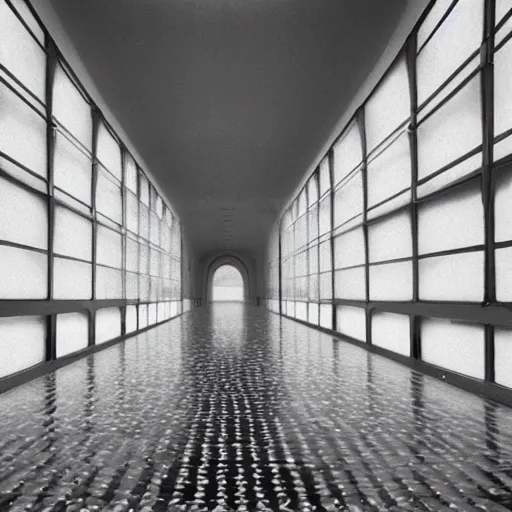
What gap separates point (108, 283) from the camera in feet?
26.9

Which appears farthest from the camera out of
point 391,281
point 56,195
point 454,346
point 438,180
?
point 391,281

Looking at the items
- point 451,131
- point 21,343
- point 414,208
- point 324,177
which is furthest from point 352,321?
point 21,343

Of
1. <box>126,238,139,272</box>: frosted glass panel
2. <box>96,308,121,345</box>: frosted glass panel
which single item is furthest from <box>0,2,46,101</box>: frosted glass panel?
<box>126,238,139,272</box>: frosted glass panel

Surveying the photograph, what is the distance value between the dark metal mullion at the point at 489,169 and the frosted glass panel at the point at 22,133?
3983 millimetres

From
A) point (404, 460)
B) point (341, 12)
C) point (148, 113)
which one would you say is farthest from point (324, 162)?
point (404, 460)

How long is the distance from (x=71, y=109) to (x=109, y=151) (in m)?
2.08

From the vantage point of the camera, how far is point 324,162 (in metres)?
10.6

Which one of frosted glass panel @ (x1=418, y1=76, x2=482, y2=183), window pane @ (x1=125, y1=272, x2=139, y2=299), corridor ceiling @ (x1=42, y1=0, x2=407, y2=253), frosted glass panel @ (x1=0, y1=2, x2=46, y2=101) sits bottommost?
window pane @ (x1=125, y1=272, x2=139, y2=299)

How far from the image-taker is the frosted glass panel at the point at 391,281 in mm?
5656

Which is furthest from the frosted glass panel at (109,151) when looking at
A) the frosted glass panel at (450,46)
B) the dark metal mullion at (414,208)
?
the frosted glass panel at (450,46)

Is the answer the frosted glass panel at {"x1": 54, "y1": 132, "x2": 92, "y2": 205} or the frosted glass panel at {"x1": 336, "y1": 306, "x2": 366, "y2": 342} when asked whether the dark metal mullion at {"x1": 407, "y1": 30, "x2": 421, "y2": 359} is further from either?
the frosted glass panel at {"x1": 54, "y1": 132, "x2": 92, "y2": 205}

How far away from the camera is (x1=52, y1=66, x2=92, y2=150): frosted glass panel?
5.75 meters

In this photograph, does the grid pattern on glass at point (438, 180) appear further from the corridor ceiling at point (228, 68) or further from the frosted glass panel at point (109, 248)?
the frosted glass panel at point (109, 248)

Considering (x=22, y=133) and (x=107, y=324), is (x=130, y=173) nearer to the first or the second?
(x=107, y=324)
